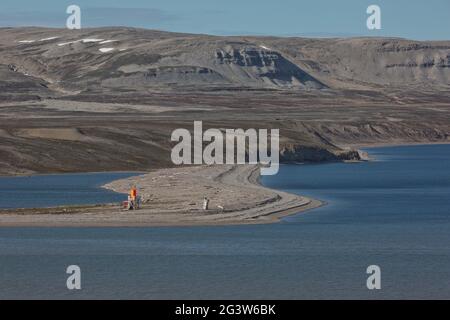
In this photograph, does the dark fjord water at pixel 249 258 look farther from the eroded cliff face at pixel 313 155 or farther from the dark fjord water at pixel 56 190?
the eroded cliff face at pixel 313 155

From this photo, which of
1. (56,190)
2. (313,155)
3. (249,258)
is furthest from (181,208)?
(313,155)

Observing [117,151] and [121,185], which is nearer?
[121,185]

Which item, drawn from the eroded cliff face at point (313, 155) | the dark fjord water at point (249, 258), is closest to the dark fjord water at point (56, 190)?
the dark fjord water at point (249, 258)

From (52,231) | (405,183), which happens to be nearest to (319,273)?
(52,231)

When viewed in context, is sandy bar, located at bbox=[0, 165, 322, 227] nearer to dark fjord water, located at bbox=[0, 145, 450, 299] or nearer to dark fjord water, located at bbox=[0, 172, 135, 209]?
dark fjord water, located at bbox=[0, 145, 450, 299]

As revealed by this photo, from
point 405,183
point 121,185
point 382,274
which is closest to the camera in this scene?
point 382,274
